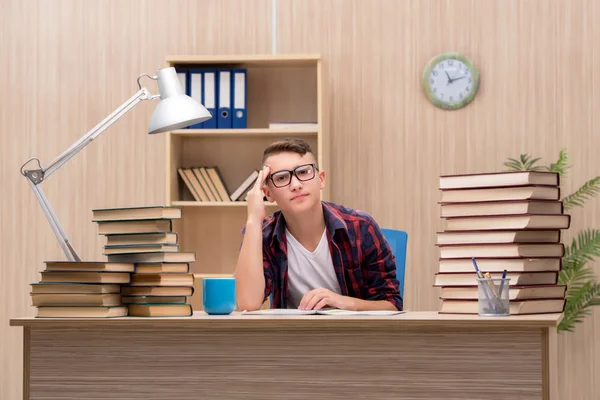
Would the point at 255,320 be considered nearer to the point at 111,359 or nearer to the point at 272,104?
the point at 111,359

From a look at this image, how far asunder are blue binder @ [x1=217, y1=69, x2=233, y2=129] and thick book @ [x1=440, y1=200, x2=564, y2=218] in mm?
2535

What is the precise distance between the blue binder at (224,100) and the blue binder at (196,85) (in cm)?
10

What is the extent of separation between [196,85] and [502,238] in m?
2.78

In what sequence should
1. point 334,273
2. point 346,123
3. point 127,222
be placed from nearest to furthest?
point 127,222 → point 334,273 → point 346,123

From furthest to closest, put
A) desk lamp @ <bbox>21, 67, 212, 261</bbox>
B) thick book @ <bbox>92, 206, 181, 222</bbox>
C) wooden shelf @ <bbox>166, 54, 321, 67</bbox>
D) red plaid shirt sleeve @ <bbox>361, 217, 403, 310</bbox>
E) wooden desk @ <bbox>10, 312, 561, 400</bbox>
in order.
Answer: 1. wooden shelf @ <bbox>166, 54, 321, 67</bbox>
2. red plaid shirt sleeve @ <bbox>361, 217, 403, 310</bbox>
3. desk lamp @ <bbox>21, 67, 212, 261</bbox>
4. thick book @ <bbox>92, 206, 181, 222</bbox>
5. wooden desk @ <bbox>10, 312, 561, 400</bbox>

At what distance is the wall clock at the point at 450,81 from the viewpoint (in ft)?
15.1

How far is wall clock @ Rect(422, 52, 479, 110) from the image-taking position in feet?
15.1

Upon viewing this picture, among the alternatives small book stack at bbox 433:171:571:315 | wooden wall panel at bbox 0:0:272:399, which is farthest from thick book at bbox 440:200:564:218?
wooden wall panel at bbox 0:0:272:399

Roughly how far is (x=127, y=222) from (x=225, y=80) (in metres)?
2.41

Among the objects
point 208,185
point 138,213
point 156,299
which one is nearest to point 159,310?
point 156,299

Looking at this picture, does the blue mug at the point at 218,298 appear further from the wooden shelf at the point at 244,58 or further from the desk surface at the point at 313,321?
the wooden shelf at the point at 244,58

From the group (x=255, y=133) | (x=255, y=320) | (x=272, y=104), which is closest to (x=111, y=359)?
(x=255, y=320)

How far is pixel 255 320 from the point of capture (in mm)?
1892

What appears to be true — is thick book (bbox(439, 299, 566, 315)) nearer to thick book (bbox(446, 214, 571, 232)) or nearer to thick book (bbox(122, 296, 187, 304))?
thick book (bbox(446, 214, 571, 232))
